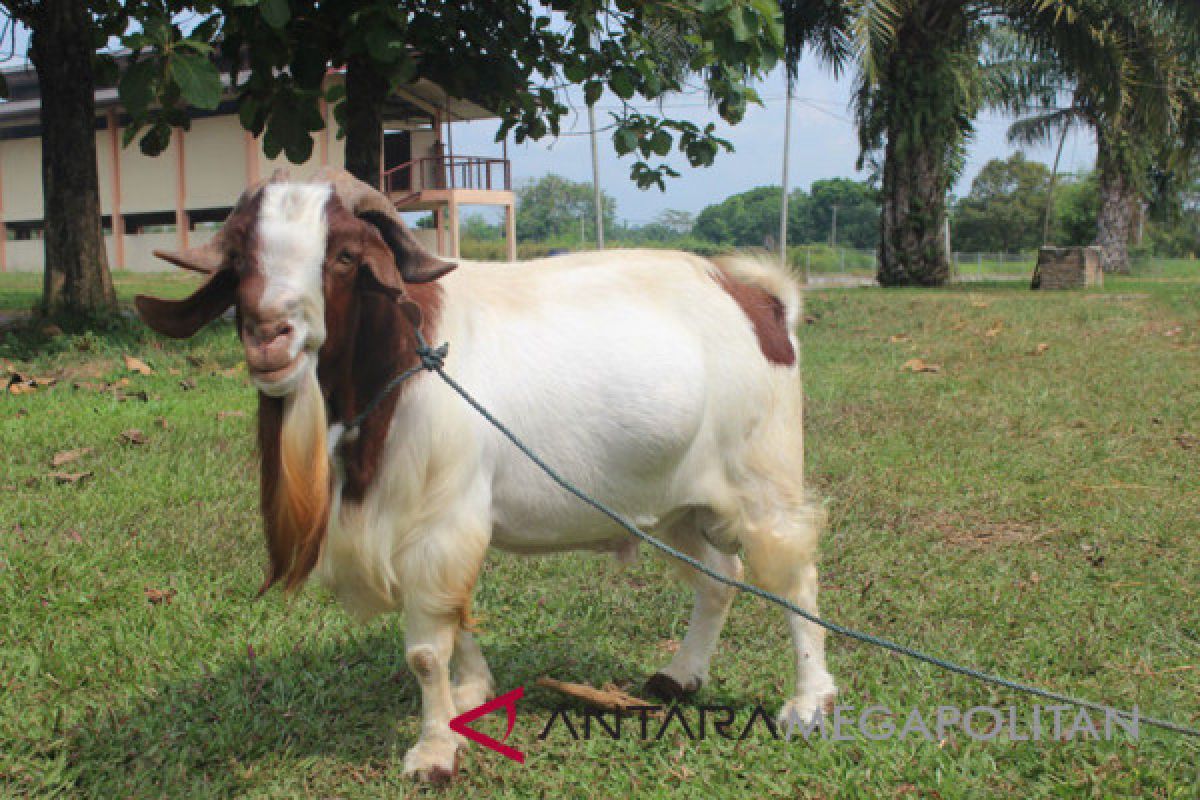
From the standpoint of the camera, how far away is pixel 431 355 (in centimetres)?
254

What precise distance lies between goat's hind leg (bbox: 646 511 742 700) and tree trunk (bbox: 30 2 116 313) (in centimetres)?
806

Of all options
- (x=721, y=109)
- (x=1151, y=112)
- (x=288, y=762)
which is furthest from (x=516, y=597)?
(x=1151, y=112)

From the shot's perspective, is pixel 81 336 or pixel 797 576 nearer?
pixel 797 576

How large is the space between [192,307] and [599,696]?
165cm

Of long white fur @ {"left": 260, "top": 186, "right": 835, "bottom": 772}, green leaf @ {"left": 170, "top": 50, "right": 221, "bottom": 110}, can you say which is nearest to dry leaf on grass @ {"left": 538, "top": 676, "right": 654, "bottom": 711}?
long white fur @ {"left": 260, "top": 186, "right": 835, "bottom": 772}

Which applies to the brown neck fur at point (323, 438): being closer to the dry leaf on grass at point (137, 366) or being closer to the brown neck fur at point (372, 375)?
the brown neck fur at point (372, 375)

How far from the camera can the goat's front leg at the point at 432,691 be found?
265cm

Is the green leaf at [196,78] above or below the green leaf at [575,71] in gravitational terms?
below

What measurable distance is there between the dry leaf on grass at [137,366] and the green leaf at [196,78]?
11.7 ft

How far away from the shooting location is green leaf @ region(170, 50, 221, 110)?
4.75 m

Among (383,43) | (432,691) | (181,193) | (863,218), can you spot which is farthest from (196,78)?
(863,218)

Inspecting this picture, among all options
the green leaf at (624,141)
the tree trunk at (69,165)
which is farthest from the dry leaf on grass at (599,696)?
the tree trunk at (69,165)

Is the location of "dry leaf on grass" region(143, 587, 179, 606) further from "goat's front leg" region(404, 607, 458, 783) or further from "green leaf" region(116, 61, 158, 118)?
"green leaf" region(116, 61, 158, 118)

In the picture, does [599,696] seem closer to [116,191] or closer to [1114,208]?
[1114,208]
